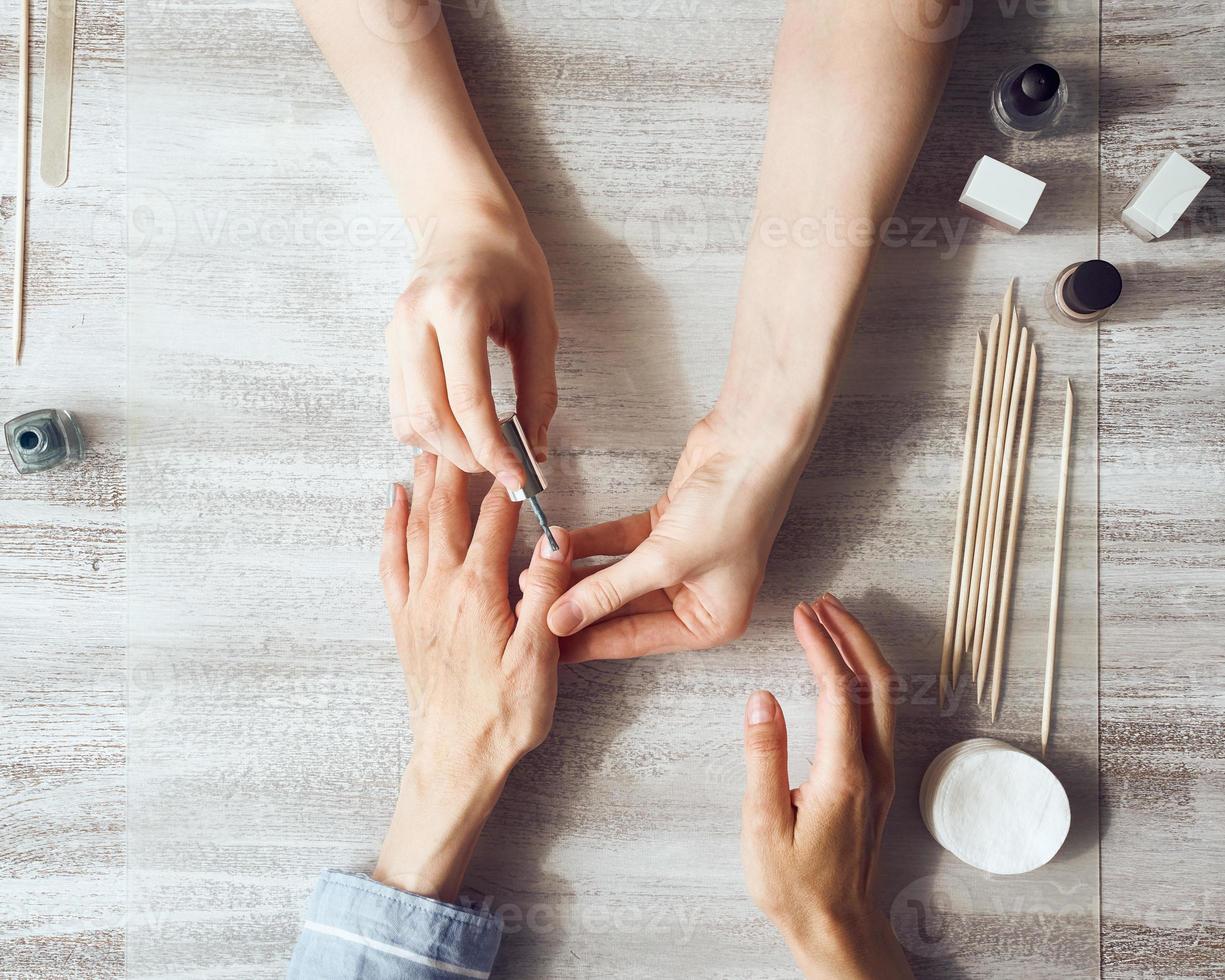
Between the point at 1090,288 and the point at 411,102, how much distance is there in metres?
0.69

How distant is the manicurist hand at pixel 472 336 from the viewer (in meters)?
0.75

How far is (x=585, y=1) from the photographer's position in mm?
896

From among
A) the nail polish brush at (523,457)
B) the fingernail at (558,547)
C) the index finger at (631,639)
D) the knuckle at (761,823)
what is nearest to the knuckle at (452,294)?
the nail polish brush at (523,457)

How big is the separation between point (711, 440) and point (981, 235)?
362mm

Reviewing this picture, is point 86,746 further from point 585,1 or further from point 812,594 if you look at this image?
point 585,1

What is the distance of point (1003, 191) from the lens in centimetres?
85

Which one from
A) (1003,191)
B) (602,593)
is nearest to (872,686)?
(602,593)

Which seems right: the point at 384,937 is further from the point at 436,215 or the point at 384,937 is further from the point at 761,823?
the point at 436,215

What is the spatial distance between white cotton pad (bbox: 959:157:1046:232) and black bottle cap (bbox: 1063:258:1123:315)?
0.08 m

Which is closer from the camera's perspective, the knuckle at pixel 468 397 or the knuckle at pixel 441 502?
the knuckle at pixel 468 397

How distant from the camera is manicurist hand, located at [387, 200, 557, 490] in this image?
0.75 meters

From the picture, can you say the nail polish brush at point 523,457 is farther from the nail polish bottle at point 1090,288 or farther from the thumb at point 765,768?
the nail polish bottle at point 1090,288

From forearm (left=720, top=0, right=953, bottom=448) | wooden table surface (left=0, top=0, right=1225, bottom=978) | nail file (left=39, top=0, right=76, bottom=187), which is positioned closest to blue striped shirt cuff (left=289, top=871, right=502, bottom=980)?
wooden table surface (left=0, top=0, right=1225, bottom=978)

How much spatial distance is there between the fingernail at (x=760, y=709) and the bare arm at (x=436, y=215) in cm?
33
